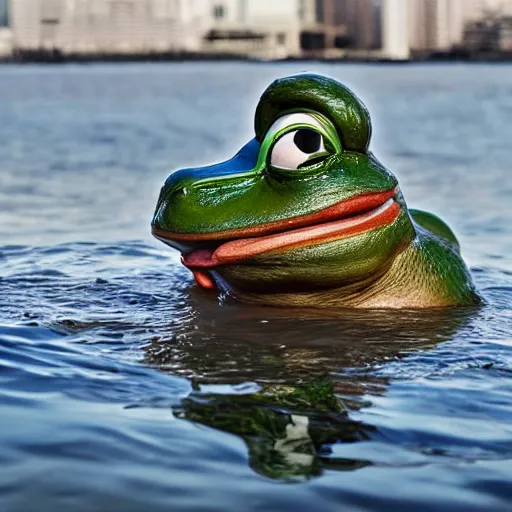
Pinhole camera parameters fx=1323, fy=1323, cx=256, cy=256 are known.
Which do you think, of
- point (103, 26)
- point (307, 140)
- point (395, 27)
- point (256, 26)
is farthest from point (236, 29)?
point (307, 140)

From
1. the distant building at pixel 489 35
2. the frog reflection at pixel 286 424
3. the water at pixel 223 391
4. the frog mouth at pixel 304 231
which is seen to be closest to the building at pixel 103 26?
the distant building at pixel 489 35

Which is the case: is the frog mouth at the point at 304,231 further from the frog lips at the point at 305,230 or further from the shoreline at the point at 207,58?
the shoreline at the point at 207,58

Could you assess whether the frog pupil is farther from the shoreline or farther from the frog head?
the shoreline

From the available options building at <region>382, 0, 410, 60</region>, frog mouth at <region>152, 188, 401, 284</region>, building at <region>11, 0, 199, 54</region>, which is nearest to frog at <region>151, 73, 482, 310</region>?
frog mouth at <region>152, 188, 401, 284</region>

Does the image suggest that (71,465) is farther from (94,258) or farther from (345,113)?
(94,258)

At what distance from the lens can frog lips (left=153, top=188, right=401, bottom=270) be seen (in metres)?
5.48

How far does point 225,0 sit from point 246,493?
82986 mm

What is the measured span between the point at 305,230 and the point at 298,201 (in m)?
0.14

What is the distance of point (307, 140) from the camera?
5590mm

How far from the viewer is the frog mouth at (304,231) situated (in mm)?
5480

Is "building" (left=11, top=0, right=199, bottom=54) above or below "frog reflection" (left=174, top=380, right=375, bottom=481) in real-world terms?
above

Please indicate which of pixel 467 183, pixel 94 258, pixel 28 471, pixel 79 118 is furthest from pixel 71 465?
pixel 79 118

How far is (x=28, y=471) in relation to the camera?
12.1 feet

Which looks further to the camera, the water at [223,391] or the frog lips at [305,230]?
the frog lips at [305,230]
